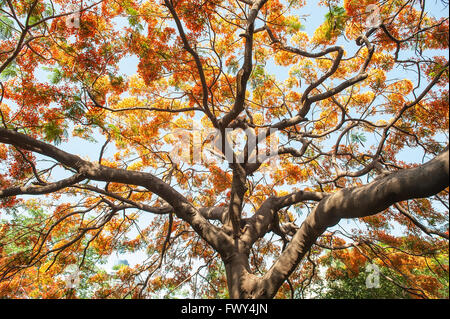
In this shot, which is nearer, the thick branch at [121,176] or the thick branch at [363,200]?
the thick branch at [363,200]

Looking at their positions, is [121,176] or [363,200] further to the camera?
[121,176]

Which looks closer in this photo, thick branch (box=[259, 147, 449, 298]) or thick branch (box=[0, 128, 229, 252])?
thick branch (box=[259, 147, 449, 298])

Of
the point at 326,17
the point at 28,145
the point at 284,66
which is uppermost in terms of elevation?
the point at 284,66

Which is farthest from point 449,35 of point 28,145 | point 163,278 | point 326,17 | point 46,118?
point 163,278

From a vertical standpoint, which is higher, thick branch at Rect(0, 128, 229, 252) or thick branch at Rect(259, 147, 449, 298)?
thick branch at Rect(0, 128, 229, 252)

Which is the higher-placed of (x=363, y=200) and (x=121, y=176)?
(x=121, y=176)

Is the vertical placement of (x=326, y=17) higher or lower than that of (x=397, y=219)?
higher

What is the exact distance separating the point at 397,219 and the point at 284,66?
409 centimetres

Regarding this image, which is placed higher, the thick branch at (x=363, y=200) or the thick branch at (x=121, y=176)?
the thick branch at (x=121, y=176)

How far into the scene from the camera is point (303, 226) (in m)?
2.89
